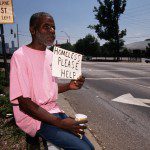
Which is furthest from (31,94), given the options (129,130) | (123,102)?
(123,102)

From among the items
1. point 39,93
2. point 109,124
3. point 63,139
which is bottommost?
point 109,124

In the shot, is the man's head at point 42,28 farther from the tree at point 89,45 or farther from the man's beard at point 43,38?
the tree at point 89,45

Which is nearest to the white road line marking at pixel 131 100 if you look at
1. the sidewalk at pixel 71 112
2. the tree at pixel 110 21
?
the sidewalk at pixel 71 112

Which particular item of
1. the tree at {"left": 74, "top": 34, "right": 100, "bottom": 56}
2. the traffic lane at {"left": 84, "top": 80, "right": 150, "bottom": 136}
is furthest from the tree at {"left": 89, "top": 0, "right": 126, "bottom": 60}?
the traffic lane at {"left": 84, "top": 80, "right": 150, "bottom": 136}

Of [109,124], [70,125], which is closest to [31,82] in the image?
[70,125]

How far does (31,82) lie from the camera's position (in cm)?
274

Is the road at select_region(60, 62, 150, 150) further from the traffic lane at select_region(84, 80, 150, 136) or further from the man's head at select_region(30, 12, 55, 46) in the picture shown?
the man's head at select_region(30, 12, 55, 46)

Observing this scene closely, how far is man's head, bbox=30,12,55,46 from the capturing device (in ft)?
9.22

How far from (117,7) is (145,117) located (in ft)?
188

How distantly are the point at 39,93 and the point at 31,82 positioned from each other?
124mm

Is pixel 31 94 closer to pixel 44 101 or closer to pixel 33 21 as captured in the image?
pixel 44 101

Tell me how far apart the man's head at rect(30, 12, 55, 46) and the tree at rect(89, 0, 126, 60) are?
61.2 m

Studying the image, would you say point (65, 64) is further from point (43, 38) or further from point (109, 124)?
point (109, 124)

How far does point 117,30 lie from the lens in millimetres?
63062
